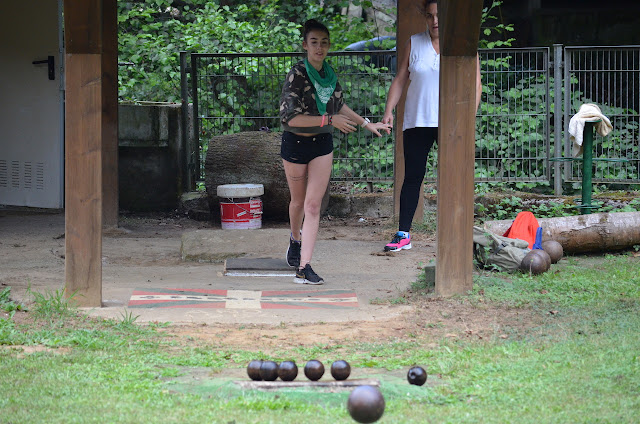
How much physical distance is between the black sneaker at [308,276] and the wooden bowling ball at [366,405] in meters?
3.51

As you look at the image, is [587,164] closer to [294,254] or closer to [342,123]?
[294,254]

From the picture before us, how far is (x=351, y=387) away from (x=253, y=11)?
14.0 metres

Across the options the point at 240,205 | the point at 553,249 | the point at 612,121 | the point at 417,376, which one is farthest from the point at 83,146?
the point at 612,121

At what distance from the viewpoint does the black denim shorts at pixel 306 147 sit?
258 inches

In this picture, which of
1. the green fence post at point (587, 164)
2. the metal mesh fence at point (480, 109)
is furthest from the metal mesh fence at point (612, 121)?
the green fence post at point (587, 164)

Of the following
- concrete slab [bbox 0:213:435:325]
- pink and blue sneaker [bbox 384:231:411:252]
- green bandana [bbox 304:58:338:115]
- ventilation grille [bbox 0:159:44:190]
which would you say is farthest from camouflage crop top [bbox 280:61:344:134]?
ventilation grille [bbox 0:159:44:190]

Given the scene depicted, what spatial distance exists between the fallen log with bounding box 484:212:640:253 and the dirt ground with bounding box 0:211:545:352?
1145mm

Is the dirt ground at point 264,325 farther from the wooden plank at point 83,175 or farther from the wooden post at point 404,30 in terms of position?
the wooden post at point 404,30

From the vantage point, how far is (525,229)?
7.50m

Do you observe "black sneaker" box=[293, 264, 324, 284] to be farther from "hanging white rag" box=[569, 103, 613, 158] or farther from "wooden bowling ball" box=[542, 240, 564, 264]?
"hanging white rag" box=[569, 103, 613, 158]

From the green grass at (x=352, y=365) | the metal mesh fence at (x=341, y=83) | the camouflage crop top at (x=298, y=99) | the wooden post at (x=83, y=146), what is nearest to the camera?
the green grass at (x=352, y=365)

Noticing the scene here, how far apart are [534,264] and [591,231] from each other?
1.58 m

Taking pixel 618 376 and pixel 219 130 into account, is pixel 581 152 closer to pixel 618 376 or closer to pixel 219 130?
pixel 219 130

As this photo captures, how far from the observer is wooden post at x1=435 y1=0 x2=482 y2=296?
5820 millimetres
